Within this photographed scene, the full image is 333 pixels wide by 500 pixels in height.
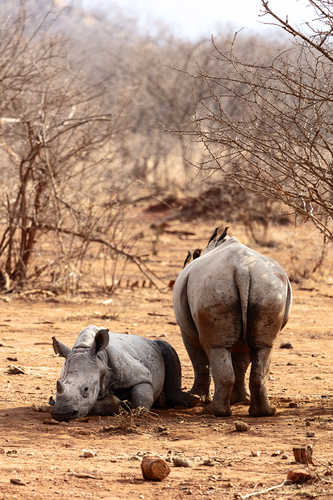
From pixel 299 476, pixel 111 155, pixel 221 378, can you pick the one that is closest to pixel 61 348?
pixel 221 378

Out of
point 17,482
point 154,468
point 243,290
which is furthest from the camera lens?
point 243,290

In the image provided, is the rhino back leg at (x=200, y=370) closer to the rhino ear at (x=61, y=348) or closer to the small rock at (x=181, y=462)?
the rhino ear at (x=61, y=348)

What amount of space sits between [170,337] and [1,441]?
4.41 m

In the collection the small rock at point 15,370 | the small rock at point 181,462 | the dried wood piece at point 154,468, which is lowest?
the small rock at point 15,370

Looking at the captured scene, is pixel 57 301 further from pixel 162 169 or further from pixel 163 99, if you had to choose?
pixel 163 99

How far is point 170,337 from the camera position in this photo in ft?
26.9

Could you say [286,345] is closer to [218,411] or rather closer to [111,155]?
[218,411]

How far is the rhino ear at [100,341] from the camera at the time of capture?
4.70m

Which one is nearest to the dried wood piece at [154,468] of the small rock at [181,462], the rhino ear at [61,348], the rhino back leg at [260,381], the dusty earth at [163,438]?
the dusty earth at [163,438]

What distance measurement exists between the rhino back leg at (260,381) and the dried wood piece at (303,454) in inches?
51.6

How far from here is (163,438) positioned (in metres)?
4.14

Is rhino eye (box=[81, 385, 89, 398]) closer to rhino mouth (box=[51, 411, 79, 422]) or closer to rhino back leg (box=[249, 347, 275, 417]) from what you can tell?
rhino mouth (box=[51, 411, 79, 422])

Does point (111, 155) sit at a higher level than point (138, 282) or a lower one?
higher

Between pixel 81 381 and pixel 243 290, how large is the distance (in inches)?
53.2
